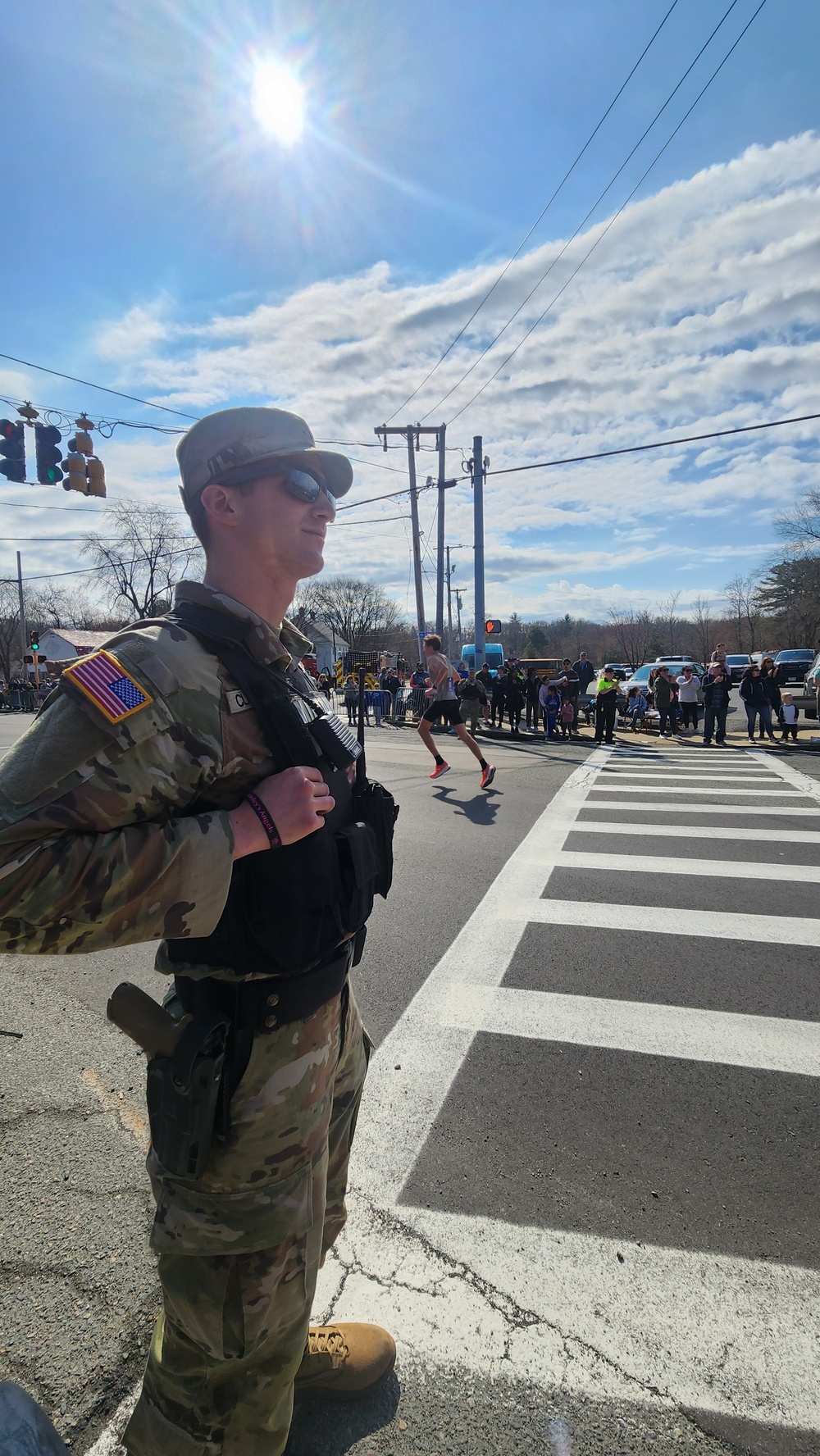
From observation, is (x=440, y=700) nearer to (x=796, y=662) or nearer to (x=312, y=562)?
(x=312, y=562)

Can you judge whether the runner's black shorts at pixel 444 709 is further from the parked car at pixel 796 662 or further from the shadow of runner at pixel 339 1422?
the parked car at pixel 796 662

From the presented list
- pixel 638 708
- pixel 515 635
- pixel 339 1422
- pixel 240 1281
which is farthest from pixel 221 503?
pixel 515 635

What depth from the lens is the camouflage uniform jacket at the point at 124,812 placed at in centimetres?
108

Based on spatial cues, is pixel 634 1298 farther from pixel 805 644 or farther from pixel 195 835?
pixel 805 644

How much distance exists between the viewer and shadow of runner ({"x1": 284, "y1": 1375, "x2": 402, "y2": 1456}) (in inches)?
60.6

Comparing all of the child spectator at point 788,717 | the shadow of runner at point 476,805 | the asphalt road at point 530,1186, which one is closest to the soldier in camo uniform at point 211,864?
the asphalt road at point 530,1186

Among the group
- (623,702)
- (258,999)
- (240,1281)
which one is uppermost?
(258,999)

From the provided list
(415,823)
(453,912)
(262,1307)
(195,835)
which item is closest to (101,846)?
(195,835)

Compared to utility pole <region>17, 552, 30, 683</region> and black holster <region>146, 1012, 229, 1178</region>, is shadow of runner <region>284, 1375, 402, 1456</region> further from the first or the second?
utility pole <region>17, 552, 30, 683</region>

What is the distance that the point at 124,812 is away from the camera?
116cm

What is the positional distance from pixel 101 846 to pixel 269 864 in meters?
0.31

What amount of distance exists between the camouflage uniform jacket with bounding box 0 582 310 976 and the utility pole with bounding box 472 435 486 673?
21172 mm

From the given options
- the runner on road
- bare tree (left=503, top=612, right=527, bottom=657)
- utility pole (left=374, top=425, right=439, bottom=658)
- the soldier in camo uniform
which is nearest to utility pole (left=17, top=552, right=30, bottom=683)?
utility pole (left=374, top=425, right=439, bottom=658)

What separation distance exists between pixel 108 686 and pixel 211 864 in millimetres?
343
